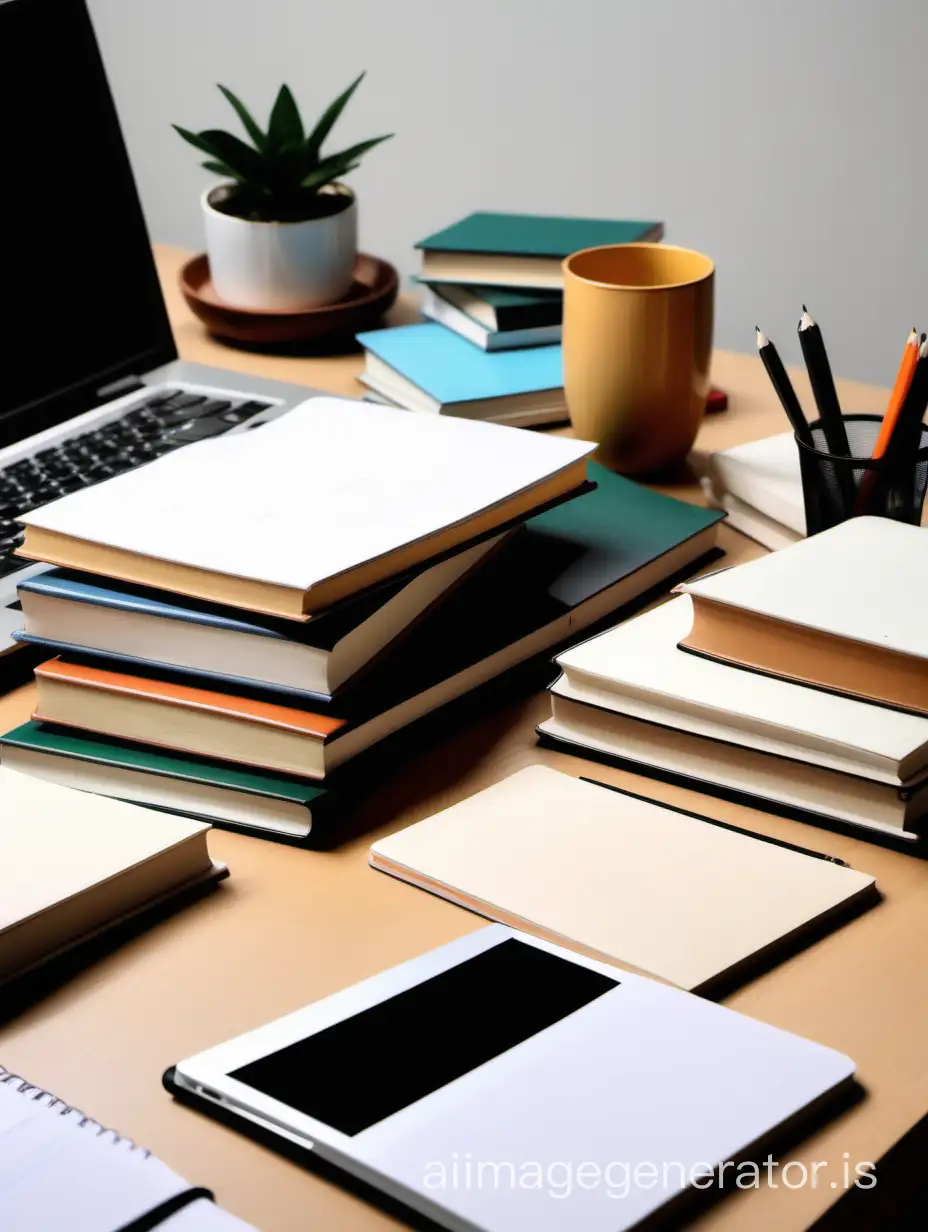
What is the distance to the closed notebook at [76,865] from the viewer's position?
570 millimetres

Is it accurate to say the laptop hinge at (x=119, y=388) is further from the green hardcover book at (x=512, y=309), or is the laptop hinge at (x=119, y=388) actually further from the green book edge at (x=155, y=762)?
the green book edge at (x=155, y=762)

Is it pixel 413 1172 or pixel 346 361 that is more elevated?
pixel 346 361

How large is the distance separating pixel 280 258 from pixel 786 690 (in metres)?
0.75

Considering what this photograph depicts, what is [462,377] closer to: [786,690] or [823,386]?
[823,386]

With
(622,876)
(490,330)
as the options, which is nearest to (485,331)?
(490,330)

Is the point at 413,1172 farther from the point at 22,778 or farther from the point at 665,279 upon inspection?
the point at 665,279

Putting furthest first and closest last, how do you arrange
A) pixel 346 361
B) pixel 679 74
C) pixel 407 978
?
pixel 679 74
pixel 346 361
pixel 407 978

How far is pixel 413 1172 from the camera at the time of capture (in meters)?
0.46

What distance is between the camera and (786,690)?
27.0 inches

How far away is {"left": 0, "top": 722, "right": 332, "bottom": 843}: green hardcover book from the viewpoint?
2.19ft

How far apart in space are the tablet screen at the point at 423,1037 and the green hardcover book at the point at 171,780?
0.14 metres

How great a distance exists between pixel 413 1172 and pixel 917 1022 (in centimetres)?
22

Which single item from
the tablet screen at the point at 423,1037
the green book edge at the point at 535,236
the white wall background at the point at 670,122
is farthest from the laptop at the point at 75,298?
the white wall background at the point at 670,122

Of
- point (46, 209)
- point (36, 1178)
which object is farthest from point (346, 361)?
point (36, 1178)
